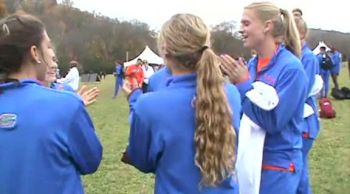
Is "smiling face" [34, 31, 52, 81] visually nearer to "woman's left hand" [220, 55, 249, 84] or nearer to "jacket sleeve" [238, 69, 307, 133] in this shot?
"woman's left hand" [220, 55, 249, 84]

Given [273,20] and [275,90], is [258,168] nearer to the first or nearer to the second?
[275,90]

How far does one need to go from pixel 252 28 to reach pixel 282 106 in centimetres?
54

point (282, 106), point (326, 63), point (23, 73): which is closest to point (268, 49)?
point (282, 106)

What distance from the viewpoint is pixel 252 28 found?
151 inches

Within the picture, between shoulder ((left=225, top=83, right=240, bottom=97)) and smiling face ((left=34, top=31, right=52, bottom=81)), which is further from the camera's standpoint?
shoulder ((left=225, top=83, right=240, bottom=97))

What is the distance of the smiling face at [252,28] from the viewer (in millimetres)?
3821

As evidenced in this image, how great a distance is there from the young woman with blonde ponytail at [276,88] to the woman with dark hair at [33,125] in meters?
1.19

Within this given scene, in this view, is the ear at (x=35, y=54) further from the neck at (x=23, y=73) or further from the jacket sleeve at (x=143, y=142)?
the jacket sleeve at (x=143, y=142)

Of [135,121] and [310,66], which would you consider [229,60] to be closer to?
[135,121]

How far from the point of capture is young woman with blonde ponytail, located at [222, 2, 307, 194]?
3670 millimetres

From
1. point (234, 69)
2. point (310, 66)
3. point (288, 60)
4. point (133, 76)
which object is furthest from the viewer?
point (310, 66)

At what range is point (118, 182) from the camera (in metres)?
7.81

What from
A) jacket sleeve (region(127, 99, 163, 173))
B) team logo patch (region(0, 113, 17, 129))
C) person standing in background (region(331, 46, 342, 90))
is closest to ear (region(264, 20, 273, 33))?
jacket sleeve (region(127, 99, 163, 173))

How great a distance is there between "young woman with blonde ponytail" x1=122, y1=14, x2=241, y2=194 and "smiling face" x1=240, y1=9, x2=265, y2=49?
3.03ft
